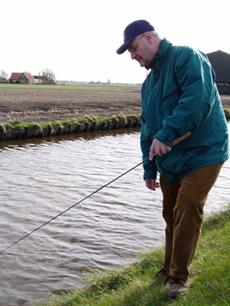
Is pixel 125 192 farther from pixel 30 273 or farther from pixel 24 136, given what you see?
pixel 24 136

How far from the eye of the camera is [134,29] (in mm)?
4238

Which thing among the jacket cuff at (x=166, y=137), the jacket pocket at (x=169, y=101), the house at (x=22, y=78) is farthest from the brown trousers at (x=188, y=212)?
the house at (x=22, y=78)

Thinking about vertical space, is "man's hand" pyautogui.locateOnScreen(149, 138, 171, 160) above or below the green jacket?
below

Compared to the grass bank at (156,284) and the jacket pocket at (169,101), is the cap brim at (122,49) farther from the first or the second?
the grass bank at (156,284)

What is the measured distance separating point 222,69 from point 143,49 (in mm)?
78283

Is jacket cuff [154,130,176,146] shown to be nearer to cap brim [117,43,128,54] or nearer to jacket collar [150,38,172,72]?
jacket collar [150,38,172,72]

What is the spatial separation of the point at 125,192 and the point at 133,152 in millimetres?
7189

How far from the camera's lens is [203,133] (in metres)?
4.25

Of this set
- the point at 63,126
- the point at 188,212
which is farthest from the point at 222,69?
the point at 188,212

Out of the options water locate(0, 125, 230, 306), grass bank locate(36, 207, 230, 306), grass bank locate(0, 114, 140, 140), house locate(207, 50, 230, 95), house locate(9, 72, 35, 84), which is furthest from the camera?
house locate(9, 72, 35, 84)

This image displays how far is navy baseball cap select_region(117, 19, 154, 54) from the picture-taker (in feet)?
13.9

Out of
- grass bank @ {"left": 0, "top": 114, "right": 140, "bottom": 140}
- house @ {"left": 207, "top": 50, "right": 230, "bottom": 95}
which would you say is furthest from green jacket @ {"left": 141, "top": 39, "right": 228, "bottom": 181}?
house @ {"left": 207, "top": 50, "right": 230, "bottom": 95}

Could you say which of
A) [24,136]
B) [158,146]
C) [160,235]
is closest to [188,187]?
[158,146]

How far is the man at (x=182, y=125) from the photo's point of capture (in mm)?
4094
